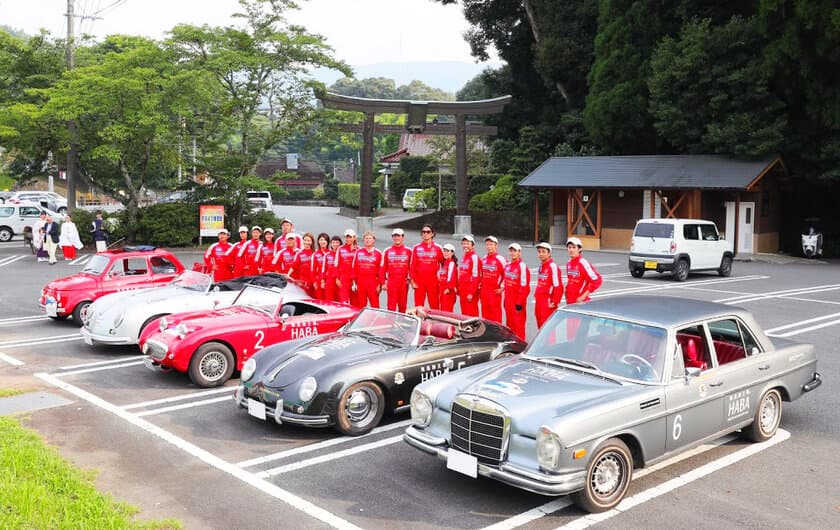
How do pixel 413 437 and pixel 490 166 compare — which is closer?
pixel 413 437

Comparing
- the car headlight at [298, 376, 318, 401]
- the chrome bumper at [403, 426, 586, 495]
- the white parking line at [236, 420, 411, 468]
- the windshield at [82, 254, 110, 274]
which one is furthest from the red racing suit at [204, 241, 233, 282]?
the chrome bumper at [403, 426, 586, 495]

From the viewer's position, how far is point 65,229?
24000mm

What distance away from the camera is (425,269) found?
13188 mm

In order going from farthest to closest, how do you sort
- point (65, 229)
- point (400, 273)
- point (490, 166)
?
point (490, 166)
point (65, 229)
point (400, 273)

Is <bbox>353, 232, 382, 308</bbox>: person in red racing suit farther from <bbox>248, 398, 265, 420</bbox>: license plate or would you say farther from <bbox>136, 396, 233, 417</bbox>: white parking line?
<bbox>248, 398, 265, 420</bbox>: license plate

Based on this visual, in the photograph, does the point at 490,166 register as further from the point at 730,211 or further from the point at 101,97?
the point at 101,97

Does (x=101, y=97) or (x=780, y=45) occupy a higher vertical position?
(x=780, y=45)

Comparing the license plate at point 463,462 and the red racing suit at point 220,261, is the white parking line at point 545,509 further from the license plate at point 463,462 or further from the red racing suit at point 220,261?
the red racing suit at point 220,261

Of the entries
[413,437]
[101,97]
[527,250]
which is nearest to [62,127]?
[101,97]

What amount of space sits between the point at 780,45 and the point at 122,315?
27308mm

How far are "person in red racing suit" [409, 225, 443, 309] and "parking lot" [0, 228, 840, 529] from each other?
4418mm

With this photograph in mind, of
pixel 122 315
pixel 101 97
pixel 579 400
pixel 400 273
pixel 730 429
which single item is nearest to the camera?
pixel 579 400

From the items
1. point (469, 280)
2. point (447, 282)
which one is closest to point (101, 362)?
point (447, 282)

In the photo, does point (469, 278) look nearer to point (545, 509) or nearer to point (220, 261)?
point (220, 261)
